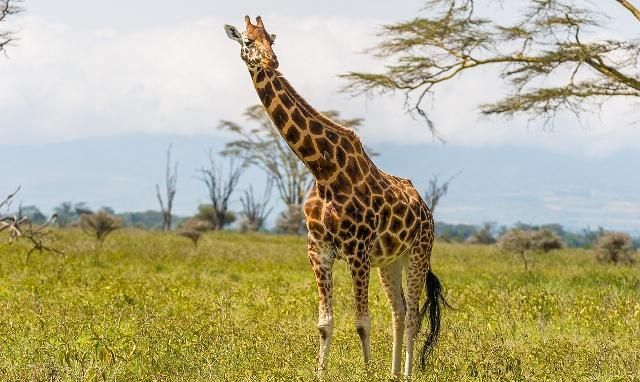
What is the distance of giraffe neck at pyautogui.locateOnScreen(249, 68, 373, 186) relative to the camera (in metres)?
6.17

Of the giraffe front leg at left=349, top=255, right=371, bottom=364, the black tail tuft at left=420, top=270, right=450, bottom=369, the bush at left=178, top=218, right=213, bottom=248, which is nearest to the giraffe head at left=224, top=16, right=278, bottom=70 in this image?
the giraffe front leg at left=349, top=255, right=371, bottom=364

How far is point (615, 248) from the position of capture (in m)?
23.3

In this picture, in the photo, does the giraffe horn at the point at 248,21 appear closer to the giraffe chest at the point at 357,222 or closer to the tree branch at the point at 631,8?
the giraffe chest at the point at 357,222

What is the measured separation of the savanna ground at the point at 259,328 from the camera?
661 centimetres

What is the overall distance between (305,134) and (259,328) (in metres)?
3.28

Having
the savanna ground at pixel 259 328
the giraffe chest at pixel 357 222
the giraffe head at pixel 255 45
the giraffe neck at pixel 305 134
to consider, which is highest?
the giraffe head at pixel 255 45

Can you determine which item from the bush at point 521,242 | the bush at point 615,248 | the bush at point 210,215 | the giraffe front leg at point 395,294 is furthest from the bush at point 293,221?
the giraffe front leg at point 395,294

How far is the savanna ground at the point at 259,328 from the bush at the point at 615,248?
23.4 feet

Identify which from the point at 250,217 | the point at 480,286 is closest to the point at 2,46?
the point at 480,286

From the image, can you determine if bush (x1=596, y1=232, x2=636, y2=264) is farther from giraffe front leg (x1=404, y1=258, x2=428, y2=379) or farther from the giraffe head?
the giraffe head

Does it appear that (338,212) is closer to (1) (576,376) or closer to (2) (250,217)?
(1) (576,376)

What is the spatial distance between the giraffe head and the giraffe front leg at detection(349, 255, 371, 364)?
1673 millimetres

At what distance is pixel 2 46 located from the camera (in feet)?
51.9

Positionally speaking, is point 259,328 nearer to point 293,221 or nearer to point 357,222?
point 357,222
